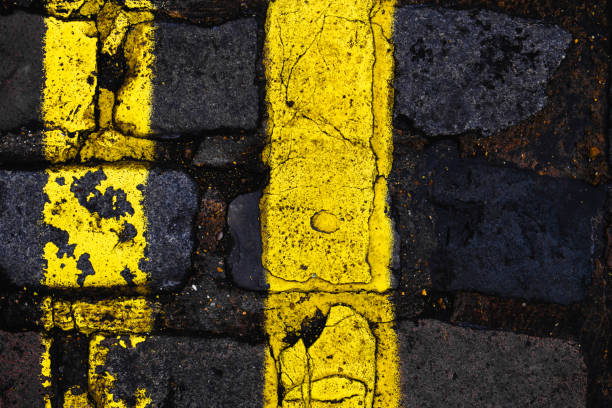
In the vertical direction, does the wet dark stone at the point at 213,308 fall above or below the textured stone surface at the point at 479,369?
above

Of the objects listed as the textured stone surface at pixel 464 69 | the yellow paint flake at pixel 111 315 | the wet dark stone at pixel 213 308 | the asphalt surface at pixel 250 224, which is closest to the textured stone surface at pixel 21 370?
the asphalt surface at pixel 250 224

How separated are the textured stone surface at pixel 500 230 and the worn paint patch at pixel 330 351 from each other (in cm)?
33

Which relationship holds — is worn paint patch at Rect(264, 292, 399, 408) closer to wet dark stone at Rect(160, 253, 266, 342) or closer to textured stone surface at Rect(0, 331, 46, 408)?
wet dark stone at Rect(160, 253, 266, 342)

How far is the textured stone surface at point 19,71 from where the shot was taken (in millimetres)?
1765

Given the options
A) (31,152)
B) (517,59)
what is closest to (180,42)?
(31,152)

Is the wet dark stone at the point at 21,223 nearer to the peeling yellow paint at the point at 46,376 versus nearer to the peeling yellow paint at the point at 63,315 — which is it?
the peeling yellow paint at the point at 63,315

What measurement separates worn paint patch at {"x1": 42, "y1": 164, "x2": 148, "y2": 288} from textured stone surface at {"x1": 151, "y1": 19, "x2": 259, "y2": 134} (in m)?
0.28

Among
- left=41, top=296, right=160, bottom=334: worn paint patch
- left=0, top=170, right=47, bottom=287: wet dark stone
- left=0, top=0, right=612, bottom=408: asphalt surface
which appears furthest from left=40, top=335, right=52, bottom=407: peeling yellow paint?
left=0, top=170, right=47, bottom=287: wet dark stone

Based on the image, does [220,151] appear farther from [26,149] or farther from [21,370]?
[21,370]

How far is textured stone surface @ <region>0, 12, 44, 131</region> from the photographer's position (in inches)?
69.5

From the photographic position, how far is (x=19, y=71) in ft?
5.79

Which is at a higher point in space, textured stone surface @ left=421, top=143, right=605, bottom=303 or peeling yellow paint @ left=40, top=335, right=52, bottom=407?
textured stone surface @ left=421, top=143, right=605, bottom=303

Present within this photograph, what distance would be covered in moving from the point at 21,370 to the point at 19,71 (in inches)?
47.4

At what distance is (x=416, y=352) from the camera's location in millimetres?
1774
